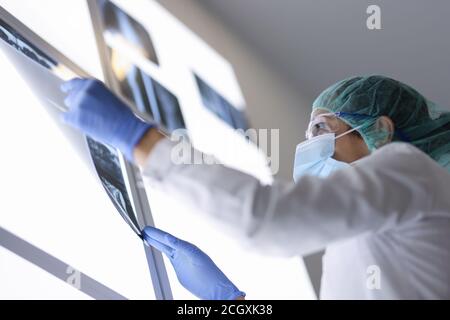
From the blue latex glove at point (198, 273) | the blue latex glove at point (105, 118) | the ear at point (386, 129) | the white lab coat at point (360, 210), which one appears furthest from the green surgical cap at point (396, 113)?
the blue latex glove at point (105, 118)

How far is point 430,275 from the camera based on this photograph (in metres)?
1.09

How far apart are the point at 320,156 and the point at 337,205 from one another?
0.61 metres

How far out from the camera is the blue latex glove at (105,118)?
0.99 metres

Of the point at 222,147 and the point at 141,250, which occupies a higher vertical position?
the point at 222,147

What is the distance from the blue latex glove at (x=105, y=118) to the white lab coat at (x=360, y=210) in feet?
0.18

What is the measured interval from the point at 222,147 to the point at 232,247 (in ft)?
1.68

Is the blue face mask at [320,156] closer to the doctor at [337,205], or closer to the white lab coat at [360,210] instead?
the doctor at [337,205]

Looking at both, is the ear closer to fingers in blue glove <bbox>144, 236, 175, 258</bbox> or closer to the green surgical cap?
the green surgical cap

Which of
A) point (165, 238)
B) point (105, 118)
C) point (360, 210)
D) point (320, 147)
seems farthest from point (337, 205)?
point (165, 238)

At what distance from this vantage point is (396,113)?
1500 mm

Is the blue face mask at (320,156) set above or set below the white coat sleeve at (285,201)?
above

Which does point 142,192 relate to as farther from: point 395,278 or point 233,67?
point 233,67

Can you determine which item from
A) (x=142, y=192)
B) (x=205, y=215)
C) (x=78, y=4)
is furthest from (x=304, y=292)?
(x=205, y=215)

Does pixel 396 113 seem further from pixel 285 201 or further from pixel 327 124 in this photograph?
pixel 285 201
